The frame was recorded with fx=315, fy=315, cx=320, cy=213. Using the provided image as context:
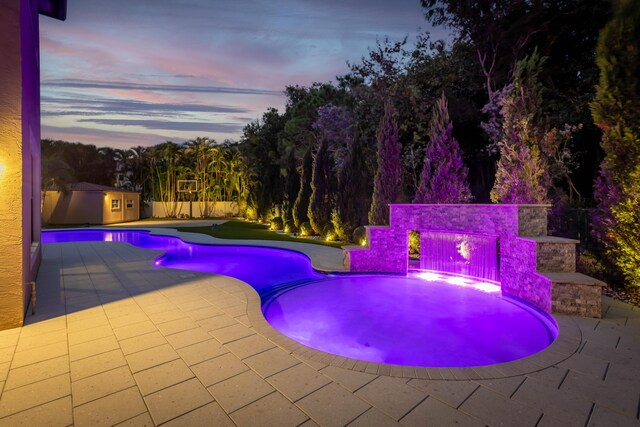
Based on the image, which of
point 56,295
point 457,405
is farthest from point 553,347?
point 56,295

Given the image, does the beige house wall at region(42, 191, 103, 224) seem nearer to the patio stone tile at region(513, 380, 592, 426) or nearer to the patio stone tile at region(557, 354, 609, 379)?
the patio stone tile at region(513, 380, 592, 426)

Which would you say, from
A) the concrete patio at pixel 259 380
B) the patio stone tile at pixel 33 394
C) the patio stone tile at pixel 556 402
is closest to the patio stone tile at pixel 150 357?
the concrete patio at pixel 259 380

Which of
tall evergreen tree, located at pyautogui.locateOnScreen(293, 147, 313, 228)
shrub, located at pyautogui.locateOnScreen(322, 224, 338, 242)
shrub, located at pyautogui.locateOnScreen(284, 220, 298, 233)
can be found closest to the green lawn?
shrub, located at pyautogui.locateOnScreen(322, 224, 338, 242)

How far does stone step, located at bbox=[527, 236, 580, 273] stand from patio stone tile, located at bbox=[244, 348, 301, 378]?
562cm

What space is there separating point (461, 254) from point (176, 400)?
8.90 metres

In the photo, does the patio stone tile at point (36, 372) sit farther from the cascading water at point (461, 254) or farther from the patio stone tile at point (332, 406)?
the cascading water at point (461, 254)

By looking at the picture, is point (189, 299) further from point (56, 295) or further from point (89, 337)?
point (56, 295)

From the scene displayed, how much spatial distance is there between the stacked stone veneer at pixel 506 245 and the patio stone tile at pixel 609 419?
335 centimetres

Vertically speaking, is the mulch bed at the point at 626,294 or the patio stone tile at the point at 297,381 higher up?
the mulch bed at the point at 626,294

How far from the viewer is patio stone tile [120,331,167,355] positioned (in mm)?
4316

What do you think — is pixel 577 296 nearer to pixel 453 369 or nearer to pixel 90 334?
pixel 453 369

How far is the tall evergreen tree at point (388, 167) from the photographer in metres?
13.1

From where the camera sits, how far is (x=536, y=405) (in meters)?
3.06

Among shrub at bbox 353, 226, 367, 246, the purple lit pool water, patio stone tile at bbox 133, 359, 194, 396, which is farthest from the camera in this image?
shrub at bbox 353, 226, 367, 246
